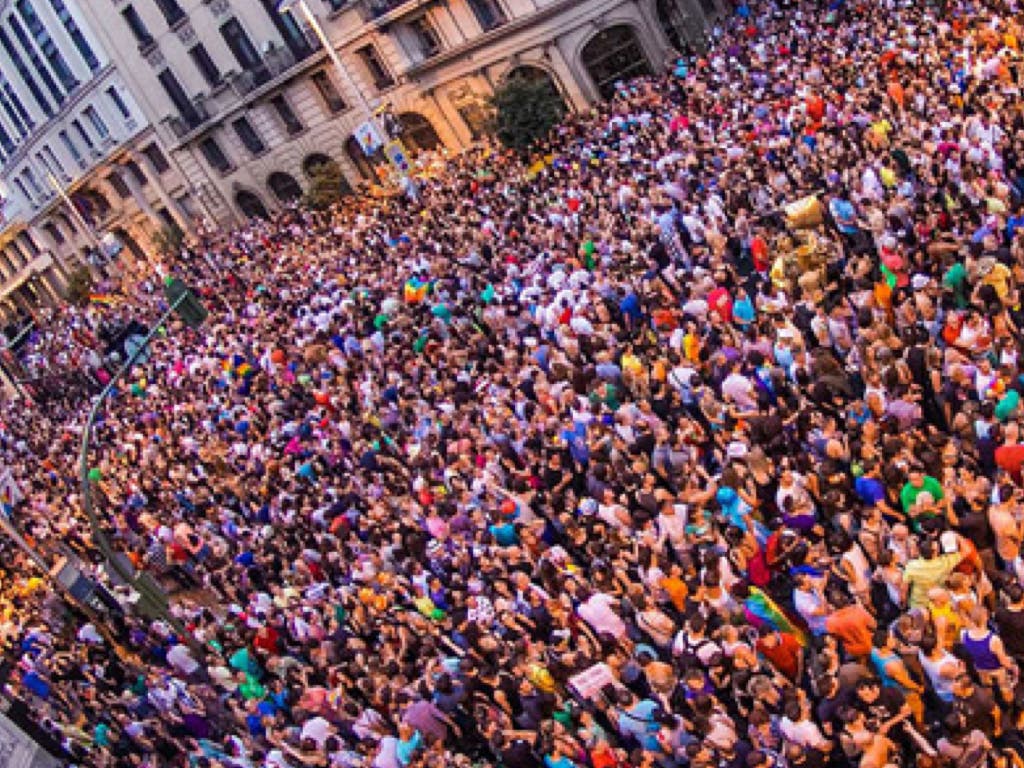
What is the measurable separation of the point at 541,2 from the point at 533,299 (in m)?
20.2

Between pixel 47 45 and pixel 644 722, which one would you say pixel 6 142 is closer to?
pixel 47 45

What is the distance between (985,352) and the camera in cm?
1045

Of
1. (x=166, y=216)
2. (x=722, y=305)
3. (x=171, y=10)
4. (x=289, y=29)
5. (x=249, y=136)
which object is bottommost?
(x=722, y=305)

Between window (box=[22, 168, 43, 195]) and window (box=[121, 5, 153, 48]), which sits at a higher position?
window (box=[121, 5, 153, 48])

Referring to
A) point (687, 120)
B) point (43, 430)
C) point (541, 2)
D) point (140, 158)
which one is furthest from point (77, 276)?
point (687, 120)

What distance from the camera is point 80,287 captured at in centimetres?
5381

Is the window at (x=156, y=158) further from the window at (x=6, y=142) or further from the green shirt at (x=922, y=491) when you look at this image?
the green shirt at (x=922, y=491)

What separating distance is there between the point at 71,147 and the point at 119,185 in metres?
4.65

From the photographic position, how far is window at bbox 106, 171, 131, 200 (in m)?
55.3

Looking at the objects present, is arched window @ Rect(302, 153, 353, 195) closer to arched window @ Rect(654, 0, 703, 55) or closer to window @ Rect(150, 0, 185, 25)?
window @ Rect(150, 0, 185, 25)

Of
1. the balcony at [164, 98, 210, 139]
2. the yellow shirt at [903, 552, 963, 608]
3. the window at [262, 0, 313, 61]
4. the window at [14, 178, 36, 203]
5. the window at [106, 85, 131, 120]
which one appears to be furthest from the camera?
the window at [14, 178, 36, 203]

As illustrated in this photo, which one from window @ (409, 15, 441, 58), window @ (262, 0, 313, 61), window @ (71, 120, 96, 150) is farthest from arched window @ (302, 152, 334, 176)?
window @ (71, 120, 96, 150)

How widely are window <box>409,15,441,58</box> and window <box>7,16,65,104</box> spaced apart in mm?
25588

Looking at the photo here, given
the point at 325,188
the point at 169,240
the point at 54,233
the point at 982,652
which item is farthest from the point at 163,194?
the point at 982,652
